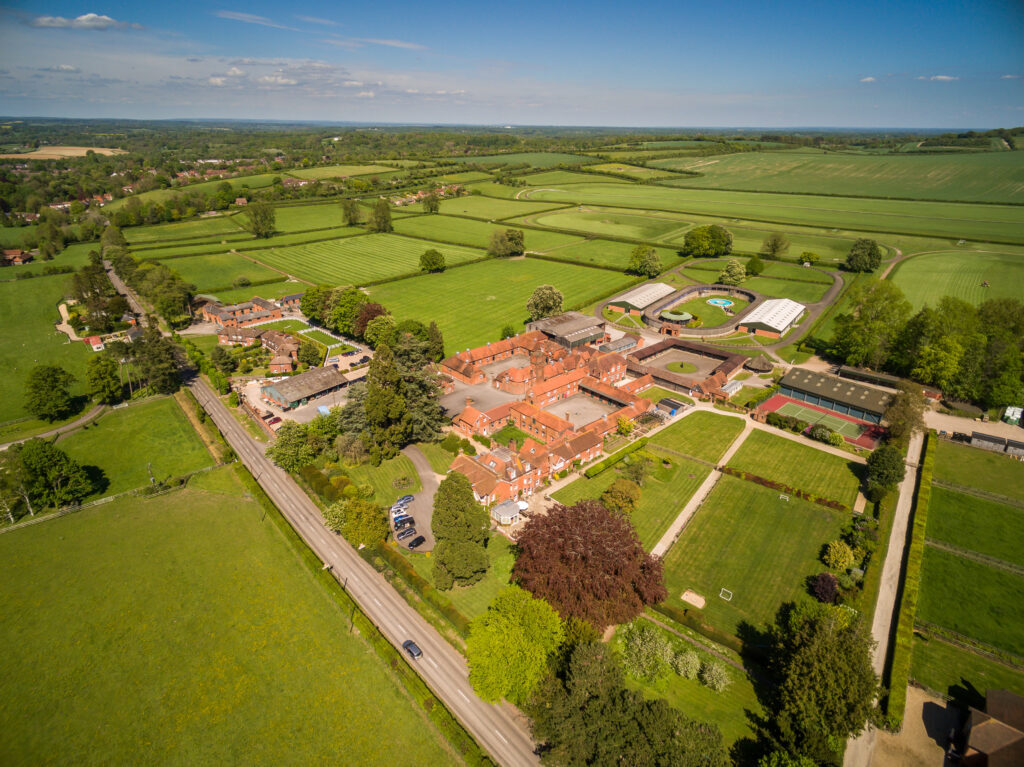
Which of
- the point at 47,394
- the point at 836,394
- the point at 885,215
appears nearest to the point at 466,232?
the point at 47,394

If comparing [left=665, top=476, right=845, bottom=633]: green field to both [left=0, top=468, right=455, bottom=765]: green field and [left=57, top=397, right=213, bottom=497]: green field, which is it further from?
[left=57, top=397, right=213, bottom=497]: green field

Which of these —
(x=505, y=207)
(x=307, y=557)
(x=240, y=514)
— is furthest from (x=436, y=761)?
(x=505, y=207)

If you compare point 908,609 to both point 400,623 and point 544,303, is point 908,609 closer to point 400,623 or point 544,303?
point 400,623

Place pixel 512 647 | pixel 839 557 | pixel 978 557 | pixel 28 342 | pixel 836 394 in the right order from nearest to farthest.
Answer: pixel 512 647 → pixel 839 557 → pixel 978 557 → pixel 836 394 → pixel 28 342

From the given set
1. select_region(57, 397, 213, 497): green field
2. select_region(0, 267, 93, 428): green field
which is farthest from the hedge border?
select_region(0, 267, 93, 428): green field

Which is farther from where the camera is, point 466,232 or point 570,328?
point 466,232

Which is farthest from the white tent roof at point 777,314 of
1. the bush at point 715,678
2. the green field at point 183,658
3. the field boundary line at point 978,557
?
the green field at point 183,658

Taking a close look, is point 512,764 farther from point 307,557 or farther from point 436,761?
point 307,557

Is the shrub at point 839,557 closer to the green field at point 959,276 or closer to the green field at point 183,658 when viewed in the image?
the green field at point 183,658
